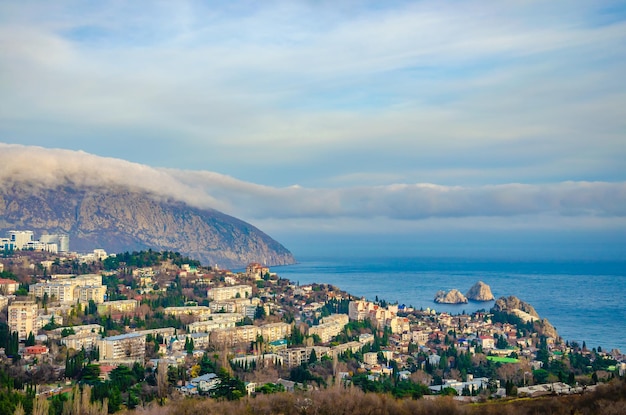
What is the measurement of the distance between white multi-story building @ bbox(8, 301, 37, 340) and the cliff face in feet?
195

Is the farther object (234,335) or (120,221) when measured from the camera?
(120,221)

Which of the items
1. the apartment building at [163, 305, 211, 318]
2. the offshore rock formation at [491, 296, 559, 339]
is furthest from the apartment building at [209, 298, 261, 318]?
the offshore rock formation at [491, 296, 559, 339]

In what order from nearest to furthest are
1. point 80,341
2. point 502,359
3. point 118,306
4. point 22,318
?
point 80,341 → point 22,318 → point 502,359 → point 118,306

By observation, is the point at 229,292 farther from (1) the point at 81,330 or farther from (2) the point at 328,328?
(1) the point at 81,330

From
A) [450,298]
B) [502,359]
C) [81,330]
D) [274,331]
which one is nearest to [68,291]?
[81,330]

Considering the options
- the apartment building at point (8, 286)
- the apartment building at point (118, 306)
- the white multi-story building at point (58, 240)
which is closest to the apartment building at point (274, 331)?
the apartment building at point (118, 306)

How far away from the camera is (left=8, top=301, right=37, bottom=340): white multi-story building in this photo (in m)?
31.5

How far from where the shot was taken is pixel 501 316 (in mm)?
46312

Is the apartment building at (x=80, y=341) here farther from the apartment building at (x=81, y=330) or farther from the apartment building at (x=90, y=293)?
the apartment building at (x=90, y=293)

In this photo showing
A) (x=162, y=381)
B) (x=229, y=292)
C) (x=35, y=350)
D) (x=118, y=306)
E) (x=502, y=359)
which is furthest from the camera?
(x=229, y=292)

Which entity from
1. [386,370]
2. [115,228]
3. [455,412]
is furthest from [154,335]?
[115,228]

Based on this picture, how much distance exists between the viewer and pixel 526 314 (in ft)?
157

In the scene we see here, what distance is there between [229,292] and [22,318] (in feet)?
54.2

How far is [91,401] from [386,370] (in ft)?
43.8
